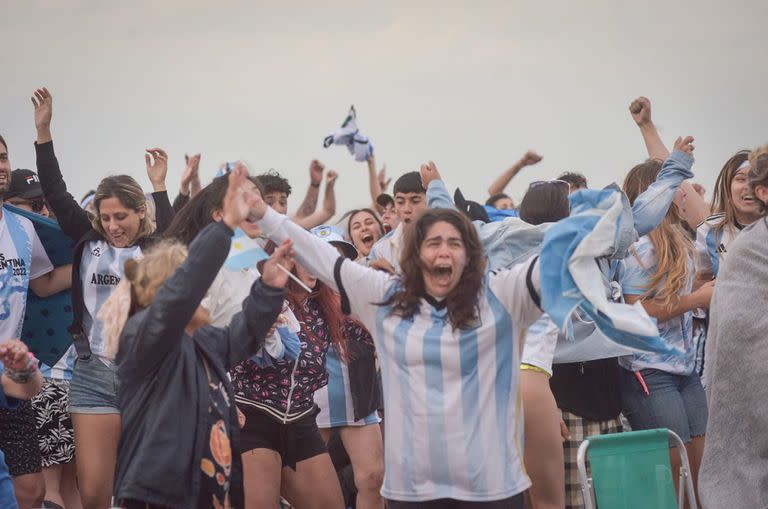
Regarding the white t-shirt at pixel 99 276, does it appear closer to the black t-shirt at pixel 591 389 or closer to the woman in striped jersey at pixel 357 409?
the woman in striped jersey at pixel 357 409

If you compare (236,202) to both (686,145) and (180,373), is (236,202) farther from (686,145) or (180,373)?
(686,145)

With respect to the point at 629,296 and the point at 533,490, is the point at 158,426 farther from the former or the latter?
the point at 629,296

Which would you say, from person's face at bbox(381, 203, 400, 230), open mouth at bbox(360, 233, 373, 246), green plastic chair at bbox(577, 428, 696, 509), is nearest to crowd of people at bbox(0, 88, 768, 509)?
green plastic chair at bbox(577, 428, 696, 509)

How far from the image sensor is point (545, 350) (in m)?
6.66

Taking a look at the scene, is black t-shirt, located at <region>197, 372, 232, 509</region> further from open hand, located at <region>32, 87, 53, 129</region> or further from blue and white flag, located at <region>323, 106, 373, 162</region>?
blue and white flag, located at <region>323, 106, 373, 162</region>

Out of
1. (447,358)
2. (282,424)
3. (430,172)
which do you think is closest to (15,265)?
(282,424)

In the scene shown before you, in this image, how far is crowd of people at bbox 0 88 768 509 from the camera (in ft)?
15.5

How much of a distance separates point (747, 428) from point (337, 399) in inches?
112

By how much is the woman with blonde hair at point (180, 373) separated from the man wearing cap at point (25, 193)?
3.65 metres

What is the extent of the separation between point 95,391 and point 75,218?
3.50 ft

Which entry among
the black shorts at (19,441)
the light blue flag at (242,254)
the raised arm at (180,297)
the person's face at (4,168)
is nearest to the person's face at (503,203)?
the person's face at (4,168)

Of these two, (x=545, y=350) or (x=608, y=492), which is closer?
(x=608, y=492)

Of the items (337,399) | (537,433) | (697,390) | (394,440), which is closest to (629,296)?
(697,390)

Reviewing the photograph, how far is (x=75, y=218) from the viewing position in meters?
7.02
